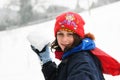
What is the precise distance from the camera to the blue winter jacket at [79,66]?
4.70ft

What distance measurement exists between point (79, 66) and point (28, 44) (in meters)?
4.73

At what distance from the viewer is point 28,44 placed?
20.2 ft

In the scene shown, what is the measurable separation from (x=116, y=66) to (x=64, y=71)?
29 cm

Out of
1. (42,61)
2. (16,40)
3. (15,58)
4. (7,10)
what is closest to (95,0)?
(7,10)

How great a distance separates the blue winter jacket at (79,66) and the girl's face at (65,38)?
50 mm

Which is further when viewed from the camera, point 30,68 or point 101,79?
point 30,68

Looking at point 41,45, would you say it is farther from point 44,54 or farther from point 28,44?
point 28,44

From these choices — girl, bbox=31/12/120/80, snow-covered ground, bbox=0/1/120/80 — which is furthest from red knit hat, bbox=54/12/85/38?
snow-covered ground, bbox=0/1/120/80

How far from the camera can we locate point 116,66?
69.3 inches

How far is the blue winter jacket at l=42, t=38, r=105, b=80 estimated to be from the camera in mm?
1434

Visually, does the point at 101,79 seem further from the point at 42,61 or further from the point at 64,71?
the point at 42,61

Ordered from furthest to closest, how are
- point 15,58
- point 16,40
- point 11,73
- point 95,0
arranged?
point 95,0, point 16,40, point 15,58, point 11,73

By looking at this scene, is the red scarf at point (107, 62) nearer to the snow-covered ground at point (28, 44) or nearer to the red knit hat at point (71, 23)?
the red knit hat at point (71, 23)

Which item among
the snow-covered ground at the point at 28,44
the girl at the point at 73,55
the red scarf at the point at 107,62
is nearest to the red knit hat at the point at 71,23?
the girl at the point at 73,55
